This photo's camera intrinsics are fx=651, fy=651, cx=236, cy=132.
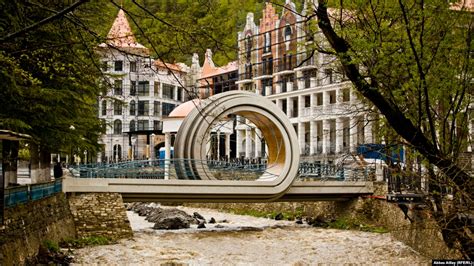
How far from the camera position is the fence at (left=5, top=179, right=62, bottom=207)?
14.8 m

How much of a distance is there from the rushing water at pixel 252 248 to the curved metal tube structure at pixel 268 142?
1.76 m

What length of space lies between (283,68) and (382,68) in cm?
4082

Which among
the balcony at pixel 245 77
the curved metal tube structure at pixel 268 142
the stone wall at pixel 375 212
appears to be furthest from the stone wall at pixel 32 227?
the balcony at pixel 245 77

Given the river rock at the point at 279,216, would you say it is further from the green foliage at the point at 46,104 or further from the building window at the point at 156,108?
the building window at the point at 156,108

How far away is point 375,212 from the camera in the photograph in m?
27.6

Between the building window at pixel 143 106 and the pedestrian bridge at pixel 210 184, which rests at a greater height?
the building window at pixel 143 106

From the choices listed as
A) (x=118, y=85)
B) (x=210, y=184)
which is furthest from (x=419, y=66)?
(x=210, y=184)

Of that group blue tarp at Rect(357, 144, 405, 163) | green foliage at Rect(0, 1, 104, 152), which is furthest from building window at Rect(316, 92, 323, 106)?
blue tarp at Rect(357, 144, 405, 163)

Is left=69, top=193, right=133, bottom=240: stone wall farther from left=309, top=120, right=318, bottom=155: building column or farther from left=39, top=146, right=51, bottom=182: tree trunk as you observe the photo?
left=309, top=120, right=318, bottom=155: building column

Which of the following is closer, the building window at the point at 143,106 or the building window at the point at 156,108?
the building window at the point at 143,106

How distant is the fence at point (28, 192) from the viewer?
581 inches

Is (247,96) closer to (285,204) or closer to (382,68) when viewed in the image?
(285,204)

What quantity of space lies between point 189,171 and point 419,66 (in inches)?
728

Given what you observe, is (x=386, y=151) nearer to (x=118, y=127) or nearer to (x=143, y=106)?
(x=143, y=106)
